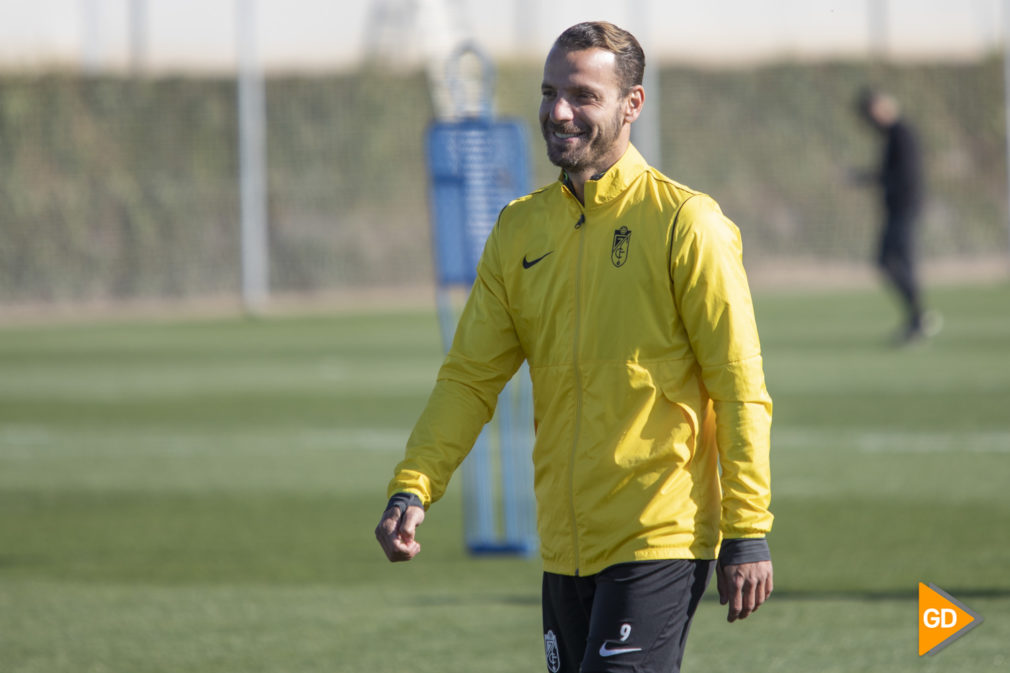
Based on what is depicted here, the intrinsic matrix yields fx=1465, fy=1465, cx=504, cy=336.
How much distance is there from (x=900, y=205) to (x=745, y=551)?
44.1 feet

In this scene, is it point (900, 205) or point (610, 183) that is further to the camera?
point (900, 205)

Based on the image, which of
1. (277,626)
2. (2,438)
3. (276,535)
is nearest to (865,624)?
(277,626)

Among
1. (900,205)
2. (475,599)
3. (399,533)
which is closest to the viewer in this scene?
(399,533)

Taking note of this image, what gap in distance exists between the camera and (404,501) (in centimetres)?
327

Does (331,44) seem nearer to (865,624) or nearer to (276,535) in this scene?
(276,535)

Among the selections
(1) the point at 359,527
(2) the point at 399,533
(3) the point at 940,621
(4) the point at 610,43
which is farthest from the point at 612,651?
(1) the point at 359,527

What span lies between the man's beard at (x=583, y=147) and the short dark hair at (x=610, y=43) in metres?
0.10

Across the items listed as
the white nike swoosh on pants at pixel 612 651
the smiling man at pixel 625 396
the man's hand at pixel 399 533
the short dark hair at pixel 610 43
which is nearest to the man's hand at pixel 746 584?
the smiling man at pixel 625 396

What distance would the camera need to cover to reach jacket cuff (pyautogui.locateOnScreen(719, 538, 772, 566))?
10.1 feet

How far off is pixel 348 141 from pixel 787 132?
9054 mm

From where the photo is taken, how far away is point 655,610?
10.4ft

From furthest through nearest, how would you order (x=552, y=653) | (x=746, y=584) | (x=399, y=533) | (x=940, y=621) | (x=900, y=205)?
(x=900, y=205) < (x=940, y=621) < (x=552, y=653) < (x=399, y=533) < (x=746, y=584)

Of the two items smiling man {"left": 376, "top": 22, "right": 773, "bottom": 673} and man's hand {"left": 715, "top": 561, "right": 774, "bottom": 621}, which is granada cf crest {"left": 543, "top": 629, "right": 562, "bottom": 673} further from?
man's hand {"left": 715, "top": 561, "right": 774, "bottom": 621}

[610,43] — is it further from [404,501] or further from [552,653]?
[552,653]
